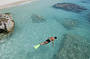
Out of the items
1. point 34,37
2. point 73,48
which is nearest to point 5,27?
point 34,37

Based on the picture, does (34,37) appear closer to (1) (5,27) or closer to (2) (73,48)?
(1) (5,27)

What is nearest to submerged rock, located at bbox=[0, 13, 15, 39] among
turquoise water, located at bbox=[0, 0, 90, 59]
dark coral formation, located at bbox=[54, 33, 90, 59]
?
turquoise water, located at bbox=[0, 0, 90, 59]

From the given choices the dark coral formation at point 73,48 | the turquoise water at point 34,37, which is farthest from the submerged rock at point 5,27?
the dark coral formation at point 73,48

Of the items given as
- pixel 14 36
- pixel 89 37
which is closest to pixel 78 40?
pixel 89 37

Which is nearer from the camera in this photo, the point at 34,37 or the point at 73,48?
the point at 73,48

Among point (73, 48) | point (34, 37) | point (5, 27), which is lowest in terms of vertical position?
point (73, 48)

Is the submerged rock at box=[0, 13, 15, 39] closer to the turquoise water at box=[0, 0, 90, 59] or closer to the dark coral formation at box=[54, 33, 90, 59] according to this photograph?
the turquoise water at box=[0, 0, 90, 59]

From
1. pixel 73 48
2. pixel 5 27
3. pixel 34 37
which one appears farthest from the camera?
pixel 34 37

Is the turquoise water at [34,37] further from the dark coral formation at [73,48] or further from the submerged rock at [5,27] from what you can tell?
the submerged rock at [5,27]

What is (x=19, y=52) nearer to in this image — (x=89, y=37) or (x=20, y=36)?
(x=20, y=36)
